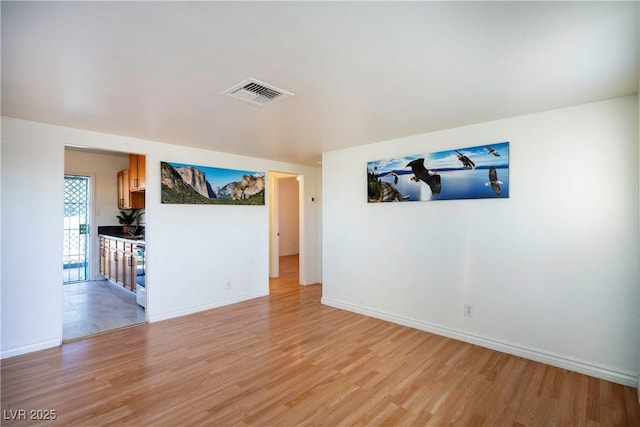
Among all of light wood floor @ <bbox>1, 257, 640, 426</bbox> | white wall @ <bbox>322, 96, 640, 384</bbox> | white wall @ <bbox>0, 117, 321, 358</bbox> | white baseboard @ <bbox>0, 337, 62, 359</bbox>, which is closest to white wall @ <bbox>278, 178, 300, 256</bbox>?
white wall @ <bbox>0, 117, 321, 358</bbox>

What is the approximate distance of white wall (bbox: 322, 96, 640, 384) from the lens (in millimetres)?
2494

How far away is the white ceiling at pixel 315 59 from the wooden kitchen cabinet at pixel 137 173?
86.7 inches

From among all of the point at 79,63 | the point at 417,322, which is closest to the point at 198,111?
the point at 79,63

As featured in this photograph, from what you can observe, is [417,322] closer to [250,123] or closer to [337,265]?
[337,265]

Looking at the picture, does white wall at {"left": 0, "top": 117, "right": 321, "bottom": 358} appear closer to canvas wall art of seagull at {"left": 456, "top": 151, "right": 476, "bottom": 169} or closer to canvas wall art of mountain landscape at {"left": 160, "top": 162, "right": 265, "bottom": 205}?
canvas wall art of mountain landscape at {"left": 160, "top": 162, "right": 265, "bottom": 205}

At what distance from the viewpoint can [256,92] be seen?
2303mm

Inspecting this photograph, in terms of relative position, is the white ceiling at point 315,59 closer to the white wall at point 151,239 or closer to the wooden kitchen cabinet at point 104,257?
the white wall at point 151,239

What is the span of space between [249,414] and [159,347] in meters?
1.55

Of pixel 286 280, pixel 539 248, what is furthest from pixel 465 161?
pixel 286 280

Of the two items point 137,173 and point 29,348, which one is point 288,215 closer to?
point 137,173

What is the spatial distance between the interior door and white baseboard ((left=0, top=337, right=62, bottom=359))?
3369mm

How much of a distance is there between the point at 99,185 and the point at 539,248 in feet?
23.3

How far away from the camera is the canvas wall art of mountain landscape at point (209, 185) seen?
404 cm

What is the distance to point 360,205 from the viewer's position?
4258mm
